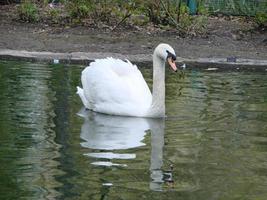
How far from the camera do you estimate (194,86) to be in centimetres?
1225

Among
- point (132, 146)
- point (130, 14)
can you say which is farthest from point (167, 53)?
point (130, 14)

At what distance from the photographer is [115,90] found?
9930 millimetres

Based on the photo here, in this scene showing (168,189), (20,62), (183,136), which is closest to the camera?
(168,189)

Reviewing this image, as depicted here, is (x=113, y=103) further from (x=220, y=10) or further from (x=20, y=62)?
(x=220, y=10)

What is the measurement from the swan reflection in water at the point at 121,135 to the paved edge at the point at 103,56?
200 inches

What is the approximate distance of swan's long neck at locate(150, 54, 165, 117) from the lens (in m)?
9.73

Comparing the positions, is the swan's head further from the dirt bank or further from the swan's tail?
the dirt bank

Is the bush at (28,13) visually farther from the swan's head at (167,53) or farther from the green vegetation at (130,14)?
the swan's head at (167,53)

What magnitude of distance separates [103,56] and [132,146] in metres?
8.11

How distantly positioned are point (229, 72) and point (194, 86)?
2424 millimetres

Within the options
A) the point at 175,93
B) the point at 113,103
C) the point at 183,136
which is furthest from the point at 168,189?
the point at 175,93

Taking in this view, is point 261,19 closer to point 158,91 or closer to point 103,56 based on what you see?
point 103,56

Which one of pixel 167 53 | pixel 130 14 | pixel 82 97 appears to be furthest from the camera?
pixel 130 14

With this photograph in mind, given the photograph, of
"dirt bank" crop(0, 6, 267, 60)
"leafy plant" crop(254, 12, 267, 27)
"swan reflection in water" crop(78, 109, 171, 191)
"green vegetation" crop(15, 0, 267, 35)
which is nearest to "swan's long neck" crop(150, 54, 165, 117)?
"swan reflection in water" crop(78, 109, 171, 191)
